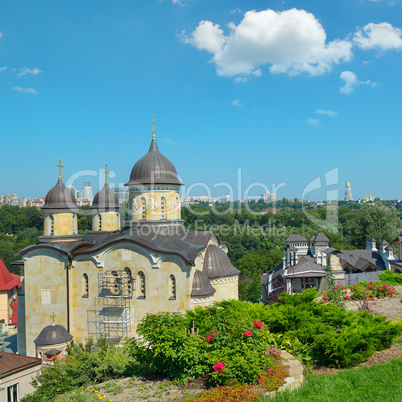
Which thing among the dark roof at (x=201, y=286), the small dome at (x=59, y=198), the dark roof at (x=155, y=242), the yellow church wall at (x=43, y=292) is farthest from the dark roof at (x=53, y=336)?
the dark roof at (x=201, y=286)

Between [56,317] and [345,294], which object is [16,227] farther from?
[345,294]

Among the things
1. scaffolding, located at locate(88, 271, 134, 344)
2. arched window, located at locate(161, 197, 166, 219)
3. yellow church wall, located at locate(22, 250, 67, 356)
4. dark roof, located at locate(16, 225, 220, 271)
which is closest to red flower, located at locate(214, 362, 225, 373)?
dark roof, located at locate(16, 225, 220, 271)

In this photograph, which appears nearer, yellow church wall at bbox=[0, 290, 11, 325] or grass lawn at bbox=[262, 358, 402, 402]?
grass lawn at bbox=[262, 358, 402, 402]

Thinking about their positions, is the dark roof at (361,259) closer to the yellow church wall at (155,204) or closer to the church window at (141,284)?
the yellow church wall at (155,204)

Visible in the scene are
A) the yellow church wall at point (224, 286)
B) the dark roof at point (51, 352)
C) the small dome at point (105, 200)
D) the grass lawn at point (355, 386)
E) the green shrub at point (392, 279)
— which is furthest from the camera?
the small dome at point (105, 200)

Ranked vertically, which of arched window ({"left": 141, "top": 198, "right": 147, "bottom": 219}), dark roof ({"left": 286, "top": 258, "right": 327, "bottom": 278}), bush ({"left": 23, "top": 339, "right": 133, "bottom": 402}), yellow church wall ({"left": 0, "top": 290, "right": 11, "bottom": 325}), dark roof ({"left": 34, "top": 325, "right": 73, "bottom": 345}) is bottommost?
yellow church wall ({"left": 0, "top": 290, "right": 11, "bottom": 325})

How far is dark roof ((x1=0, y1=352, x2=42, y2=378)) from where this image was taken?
33.8 ft

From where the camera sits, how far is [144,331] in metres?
7.20

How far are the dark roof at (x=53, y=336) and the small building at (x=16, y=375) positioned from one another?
4.23 m

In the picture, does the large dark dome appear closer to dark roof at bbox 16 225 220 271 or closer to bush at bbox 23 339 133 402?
dark roof at bbox 16 225 220 271

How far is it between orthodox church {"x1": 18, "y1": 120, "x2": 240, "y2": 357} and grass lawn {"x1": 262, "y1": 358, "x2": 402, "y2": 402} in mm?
8661

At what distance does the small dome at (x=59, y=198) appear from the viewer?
685 inches

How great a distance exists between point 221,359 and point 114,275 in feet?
33.3

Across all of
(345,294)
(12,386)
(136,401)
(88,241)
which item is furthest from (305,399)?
(88,241)
